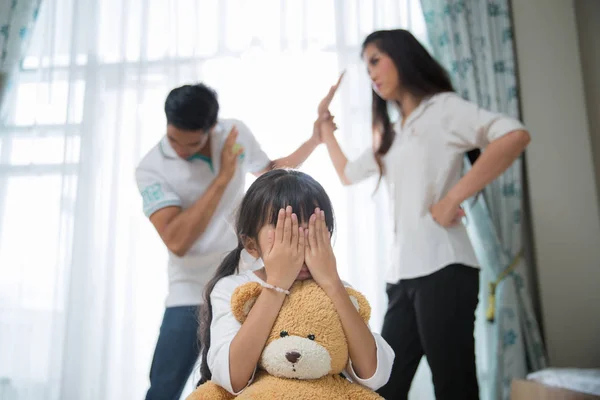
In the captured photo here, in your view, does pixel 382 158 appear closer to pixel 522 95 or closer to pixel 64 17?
pixel 522 95

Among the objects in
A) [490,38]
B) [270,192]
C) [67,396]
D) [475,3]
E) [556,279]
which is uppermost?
[475,3]

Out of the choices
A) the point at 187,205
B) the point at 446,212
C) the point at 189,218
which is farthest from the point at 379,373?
the point at 187,205

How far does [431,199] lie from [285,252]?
781 mm

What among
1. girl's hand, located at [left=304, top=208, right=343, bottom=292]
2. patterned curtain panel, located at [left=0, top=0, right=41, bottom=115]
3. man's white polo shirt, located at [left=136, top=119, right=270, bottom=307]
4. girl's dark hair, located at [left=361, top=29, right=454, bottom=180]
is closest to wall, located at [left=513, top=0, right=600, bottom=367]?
girl's dark hair, located at [left=361, top=29, right=454, bottom=180]

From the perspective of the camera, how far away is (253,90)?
2.29 m

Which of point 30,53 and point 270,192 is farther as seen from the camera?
point 30,53

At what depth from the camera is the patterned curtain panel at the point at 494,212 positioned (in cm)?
201

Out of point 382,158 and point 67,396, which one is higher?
point 382,158

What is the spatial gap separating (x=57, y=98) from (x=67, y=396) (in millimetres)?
1295

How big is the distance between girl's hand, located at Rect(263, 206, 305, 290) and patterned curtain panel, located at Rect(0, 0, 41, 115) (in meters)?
2.06

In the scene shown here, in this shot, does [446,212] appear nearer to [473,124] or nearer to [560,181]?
[473,124]

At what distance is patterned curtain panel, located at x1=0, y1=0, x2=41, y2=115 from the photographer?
243cm

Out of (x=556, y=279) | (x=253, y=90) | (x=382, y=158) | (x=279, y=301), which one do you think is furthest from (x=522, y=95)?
(x=279, y=301)

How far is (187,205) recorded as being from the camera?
5.37 ft
